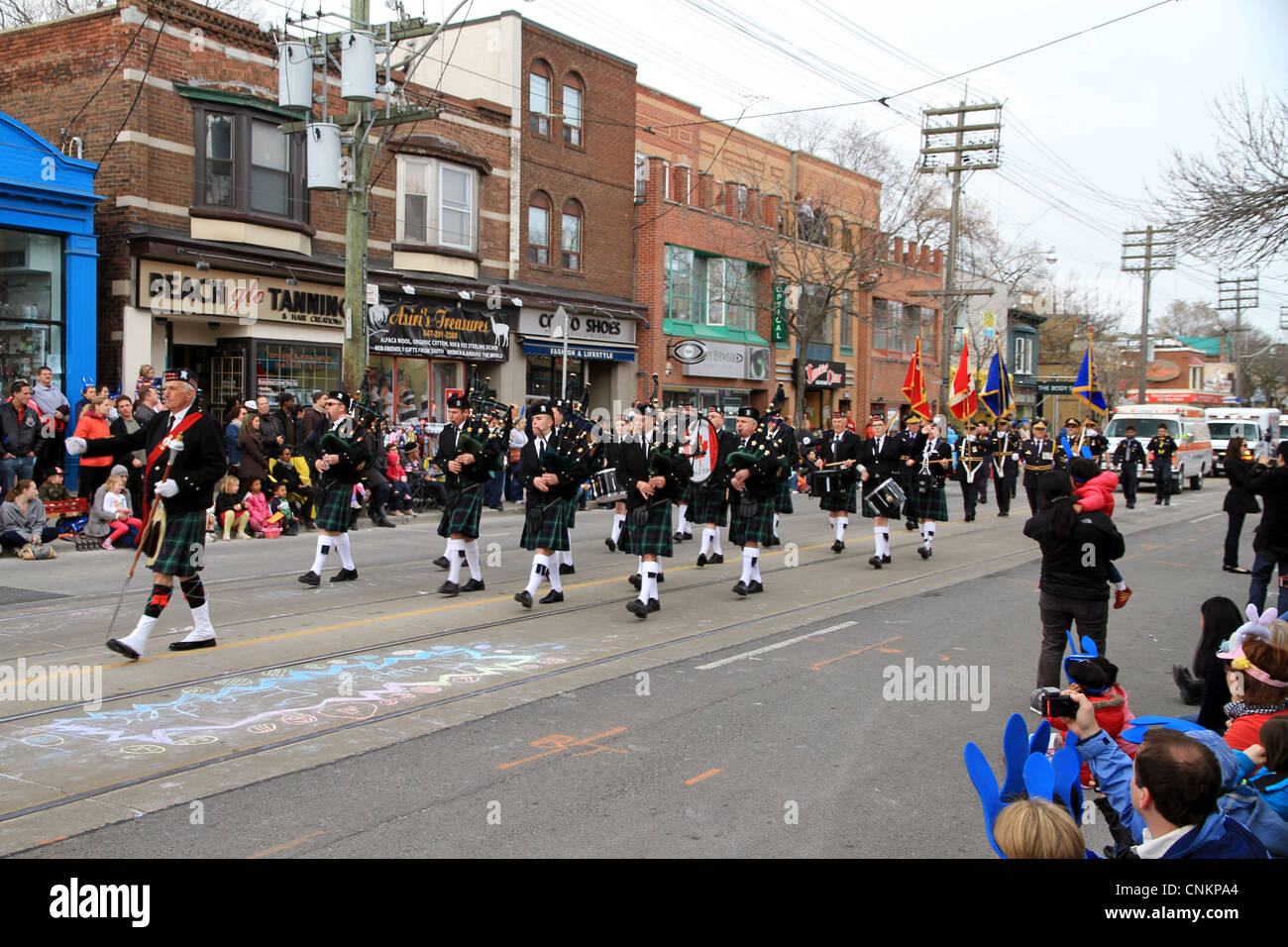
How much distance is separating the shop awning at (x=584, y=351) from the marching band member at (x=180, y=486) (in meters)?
19.1

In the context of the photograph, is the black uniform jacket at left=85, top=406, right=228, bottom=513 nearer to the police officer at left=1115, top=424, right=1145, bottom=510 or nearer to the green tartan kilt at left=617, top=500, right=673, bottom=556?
the green tartan kilt at left=617, top=500, right=673, bottom=556

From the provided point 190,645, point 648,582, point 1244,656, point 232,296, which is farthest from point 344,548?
point 232,296

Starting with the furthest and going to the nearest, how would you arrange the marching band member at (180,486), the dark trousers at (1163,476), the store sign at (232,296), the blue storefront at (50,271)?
the dark trousers at (1163,476), the store sign at (232,296), the blue storefront at (50,271), the marching band member at (180,486)

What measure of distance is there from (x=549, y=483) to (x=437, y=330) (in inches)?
595

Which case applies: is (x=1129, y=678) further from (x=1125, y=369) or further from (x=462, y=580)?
(x=1125, y=369)

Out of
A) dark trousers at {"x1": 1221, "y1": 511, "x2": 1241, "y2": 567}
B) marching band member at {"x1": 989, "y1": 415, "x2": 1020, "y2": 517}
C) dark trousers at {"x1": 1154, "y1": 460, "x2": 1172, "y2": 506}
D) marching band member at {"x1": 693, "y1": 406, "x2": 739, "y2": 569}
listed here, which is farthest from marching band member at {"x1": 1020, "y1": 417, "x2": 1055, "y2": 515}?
dark trousers at {"x1": 1154, "y1": 460, "x2": 1172, "y2": 506}

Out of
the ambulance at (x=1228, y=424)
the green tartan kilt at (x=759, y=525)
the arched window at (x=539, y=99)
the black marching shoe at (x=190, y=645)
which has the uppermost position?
the arched window at (x=539, y=99)

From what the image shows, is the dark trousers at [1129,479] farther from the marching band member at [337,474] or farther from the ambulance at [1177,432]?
the marching band member at [337,474]

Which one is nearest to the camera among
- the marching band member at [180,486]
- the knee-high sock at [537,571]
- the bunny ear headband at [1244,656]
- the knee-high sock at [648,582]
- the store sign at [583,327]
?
the bunny ear headband at [1244,656]

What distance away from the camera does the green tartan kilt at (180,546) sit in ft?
25.5

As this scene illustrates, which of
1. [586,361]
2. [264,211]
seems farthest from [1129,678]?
[586,361]

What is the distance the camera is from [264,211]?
20109 mm

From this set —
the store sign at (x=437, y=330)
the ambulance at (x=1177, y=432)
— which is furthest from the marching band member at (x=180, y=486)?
the ambulance at (x=1177, y=432)

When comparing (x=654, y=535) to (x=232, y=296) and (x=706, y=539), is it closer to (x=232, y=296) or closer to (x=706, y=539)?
(x=706, y=539)
